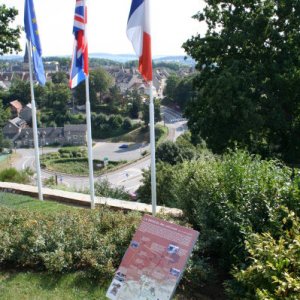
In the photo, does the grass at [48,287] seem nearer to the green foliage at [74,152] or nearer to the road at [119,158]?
the road at [119,158]

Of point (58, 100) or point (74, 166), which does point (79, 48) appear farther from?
point (58, 100)

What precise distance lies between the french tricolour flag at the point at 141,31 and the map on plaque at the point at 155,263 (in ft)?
10.2

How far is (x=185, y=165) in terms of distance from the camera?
7.63 meters

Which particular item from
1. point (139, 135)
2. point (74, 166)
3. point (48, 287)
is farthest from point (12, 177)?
point (139, 135)

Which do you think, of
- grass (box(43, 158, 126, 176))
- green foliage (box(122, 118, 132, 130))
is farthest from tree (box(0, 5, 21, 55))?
green foliage (box(122, 118, 132, 130))

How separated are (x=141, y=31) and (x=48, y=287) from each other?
3.97 meters

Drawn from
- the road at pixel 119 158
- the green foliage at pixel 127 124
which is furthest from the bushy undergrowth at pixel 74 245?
the green foliage at pixel 127 124

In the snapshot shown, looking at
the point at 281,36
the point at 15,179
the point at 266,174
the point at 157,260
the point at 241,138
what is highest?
the point at 281,36

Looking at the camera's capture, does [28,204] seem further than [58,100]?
No

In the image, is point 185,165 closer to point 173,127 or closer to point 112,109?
point 173,127

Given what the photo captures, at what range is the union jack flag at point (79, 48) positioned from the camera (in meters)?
8.73

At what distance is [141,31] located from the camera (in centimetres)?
667

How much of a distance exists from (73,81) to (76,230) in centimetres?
402

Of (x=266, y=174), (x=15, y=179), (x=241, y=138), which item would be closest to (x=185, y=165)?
(x=266, y=174)
